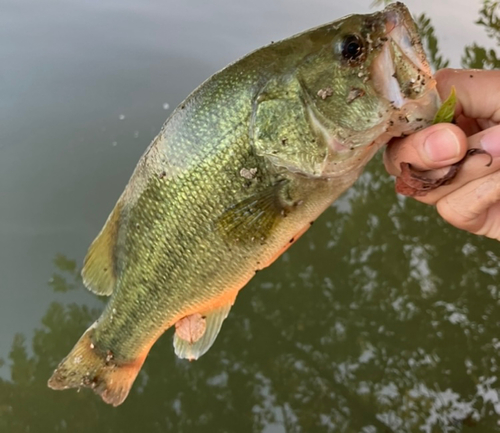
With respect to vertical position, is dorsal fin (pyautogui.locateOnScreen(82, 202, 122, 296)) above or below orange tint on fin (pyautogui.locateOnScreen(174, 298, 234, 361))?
above

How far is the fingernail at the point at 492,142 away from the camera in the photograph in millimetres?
1358

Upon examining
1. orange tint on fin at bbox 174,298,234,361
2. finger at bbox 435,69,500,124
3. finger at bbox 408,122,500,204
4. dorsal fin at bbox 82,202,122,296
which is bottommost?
orange tint on fin at bbox 174,298,234,361

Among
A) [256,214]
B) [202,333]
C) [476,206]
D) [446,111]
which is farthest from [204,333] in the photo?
[446,111]

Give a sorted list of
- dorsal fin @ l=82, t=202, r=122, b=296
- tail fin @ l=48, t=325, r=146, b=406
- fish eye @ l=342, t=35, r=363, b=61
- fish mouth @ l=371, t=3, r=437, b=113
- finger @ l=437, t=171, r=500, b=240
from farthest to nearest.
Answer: tail fin @ l=48, t=325, r=146, b=406 → dorsal fin @ l=82, t=202, r=122, b=296 → finger @ l=437, t=171, r=500, b=240 → fish eye @ l=342, t=35, r=363, b=61 → fish mouth @ l=371, t=3, r=437, b=113

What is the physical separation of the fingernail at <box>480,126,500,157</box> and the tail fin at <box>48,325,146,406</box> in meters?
1.68

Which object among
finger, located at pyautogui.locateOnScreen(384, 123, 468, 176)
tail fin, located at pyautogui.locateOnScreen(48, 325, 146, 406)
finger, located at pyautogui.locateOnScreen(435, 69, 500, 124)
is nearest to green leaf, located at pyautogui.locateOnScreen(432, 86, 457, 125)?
finger, located at pyautogui.locateOnScreen(384, 123, 468, 176)

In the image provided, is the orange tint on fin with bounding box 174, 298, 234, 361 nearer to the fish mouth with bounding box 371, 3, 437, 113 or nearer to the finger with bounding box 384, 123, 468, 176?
the finger with bounding box 384, 123, 468, 176

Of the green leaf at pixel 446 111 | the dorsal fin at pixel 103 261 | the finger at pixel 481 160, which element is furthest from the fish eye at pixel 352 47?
the dorsal fin at pixel 103 261

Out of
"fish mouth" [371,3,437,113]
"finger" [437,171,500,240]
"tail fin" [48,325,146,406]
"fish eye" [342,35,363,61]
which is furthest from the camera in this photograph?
"tail fin" [48,325,146,406]

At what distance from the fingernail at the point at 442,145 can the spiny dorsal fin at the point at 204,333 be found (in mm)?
1025

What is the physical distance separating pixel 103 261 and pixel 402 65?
4.58ft

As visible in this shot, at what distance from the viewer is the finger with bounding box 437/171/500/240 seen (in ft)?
4.99

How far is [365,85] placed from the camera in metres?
1.42

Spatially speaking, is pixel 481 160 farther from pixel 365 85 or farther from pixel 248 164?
pixel 248 164
